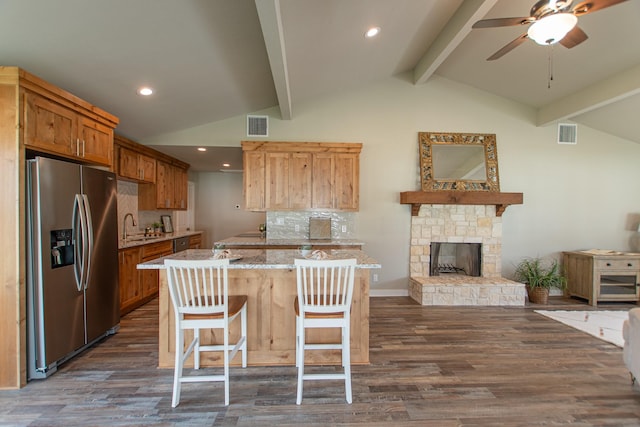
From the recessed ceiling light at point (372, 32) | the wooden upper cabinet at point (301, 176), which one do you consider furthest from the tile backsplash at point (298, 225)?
the recessed ceiling light at point (372, 32)

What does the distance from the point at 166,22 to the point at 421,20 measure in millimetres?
2692

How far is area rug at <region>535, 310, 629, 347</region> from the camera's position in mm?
3236

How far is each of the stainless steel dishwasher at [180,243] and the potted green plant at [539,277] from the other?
19.5ft

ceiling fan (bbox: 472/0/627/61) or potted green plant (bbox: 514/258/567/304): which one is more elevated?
ceiling fan (bbox: 472/0/627/61)

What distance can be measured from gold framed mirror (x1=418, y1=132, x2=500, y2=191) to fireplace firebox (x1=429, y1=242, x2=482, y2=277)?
1.01m

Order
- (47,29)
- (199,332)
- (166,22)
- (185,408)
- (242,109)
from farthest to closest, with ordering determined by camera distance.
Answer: (242,109) → (199,332) → (166,22) → (47,29) → (185,408)

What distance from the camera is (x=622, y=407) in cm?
206

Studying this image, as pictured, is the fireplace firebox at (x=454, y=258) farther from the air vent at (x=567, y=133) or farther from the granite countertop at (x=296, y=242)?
the air vent at (x=567, y=133)

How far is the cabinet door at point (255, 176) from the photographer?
14.5ft

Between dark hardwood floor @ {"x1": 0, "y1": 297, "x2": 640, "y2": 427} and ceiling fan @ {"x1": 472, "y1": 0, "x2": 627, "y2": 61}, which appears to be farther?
ceiling fan @ {"x1": 472, "y1": 0, "x2": 627, "y2": 61}

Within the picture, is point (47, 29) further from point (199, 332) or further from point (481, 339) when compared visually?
point (481, 339)

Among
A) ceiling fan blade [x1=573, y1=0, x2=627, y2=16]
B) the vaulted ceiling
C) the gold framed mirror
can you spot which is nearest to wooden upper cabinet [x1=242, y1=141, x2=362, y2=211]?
the vaulted ceiling

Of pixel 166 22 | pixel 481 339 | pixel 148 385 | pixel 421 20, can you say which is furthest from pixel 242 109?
pixel 481 339

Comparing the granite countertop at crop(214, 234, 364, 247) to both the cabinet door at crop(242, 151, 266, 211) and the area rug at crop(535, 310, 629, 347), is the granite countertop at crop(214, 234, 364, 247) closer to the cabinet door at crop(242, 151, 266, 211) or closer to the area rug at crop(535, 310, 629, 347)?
the cabinet door at crop(242, 151, 266, 211)
